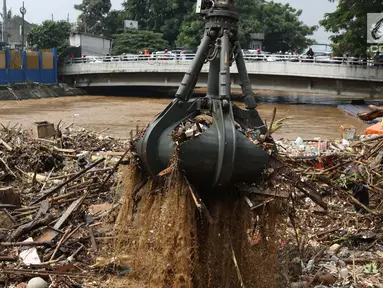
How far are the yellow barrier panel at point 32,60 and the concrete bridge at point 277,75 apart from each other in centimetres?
329

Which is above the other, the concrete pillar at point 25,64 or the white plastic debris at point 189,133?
the concrete pillar at point 25,64

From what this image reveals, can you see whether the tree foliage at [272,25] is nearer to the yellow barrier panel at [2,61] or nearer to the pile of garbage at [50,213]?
the yellow barrier panel at [2,61]

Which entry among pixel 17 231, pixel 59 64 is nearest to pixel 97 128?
pixel 17 231

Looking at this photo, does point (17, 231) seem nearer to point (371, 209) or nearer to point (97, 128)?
point (371, 209)

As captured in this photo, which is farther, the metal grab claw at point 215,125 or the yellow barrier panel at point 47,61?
the yellow barrier panel at point 47,61

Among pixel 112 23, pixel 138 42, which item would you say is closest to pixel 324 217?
pixel 138 42

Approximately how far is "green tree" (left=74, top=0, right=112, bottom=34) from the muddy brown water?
25.4 metres

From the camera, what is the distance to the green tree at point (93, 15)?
2335 inches

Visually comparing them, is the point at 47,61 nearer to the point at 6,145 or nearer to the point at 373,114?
→ the point at 373,114

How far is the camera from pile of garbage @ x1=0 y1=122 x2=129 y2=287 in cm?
505

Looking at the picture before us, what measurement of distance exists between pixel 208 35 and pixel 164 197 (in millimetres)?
1393

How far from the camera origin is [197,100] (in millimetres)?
3803

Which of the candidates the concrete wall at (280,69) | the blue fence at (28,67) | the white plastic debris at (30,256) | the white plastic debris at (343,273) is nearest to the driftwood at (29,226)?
the white plastic debris at (30,256)

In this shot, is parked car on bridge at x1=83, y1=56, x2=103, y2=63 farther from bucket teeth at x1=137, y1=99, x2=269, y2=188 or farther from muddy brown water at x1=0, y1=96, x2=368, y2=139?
bucket teeth at x1=137, y1=99, x2=269, y2=188
